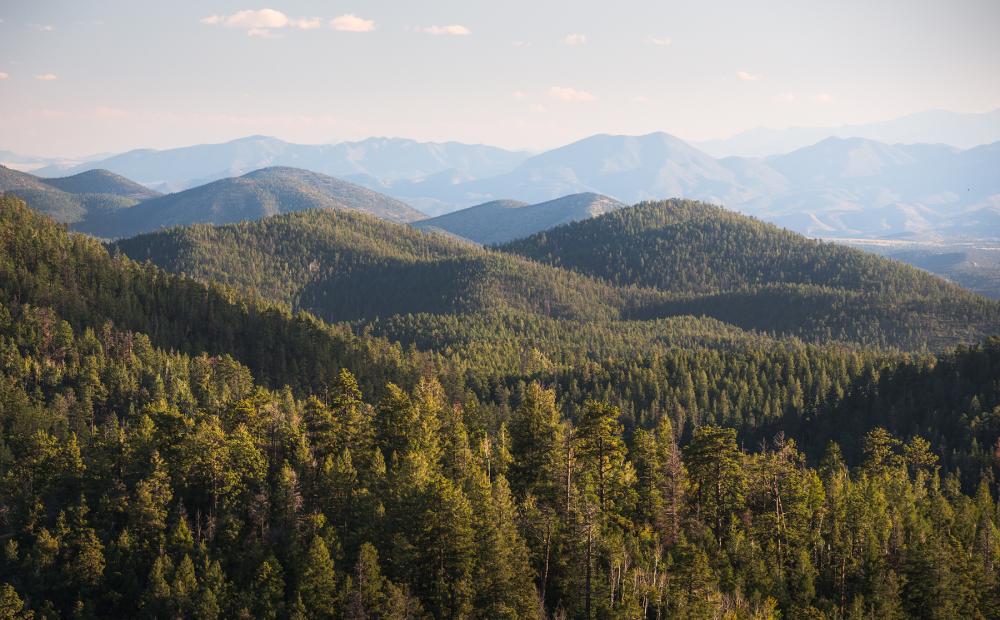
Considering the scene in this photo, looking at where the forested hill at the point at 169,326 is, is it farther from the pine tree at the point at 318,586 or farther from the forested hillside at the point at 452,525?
the pine tree at the point at 318,586

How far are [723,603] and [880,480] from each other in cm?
3919

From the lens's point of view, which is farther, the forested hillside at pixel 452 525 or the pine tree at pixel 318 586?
the forested hillside at pixel 452 525

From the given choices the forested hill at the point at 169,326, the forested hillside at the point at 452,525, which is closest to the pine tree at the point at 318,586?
the forested hillside at the point at 452,525

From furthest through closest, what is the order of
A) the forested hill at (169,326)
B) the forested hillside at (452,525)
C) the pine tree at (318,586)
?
the forested hill at (169,326) < the forested hillside at (452,525) < the pine tree at (318,586)

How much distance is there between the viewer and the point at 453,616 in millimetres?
61156

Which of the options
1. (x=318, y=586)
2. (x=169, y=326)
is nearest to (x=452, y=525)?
(x=318, y=586)

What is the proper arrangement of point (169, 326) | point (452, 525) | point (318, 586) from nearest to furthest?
point (318, 586)
point (452, 525)
point (169, 326)

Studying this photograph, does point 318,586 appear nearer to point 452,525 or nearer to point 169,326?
point 452,525

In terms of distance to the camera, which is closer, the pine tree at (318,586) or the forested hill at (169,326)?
the pine tree at (318,586)

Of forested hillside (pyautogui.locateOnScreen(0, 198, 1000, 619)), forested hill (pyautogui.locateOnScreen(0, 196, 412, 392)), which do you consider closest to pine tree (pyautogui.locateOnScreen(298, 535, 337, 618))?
forested hillside (pyautogui.locateOnScreen(0, 198, 1000, 619))

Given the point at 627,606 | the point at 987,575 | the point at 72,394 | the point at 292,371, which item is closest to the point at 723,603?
the point at 627,606

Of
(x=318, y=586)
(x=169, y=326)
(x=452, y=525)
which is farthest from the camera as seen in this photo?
(x=169, y=326)

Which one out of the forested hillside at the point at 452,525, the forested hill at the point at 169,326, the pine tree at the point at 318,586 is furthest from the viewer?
the forested hill at the point at 169,326

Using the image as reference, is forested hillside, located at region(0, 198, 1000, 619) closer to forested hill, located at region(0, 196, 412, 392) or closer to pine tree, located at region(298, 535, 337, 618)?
pine tree, located at region(298, 535, 337, 618)
